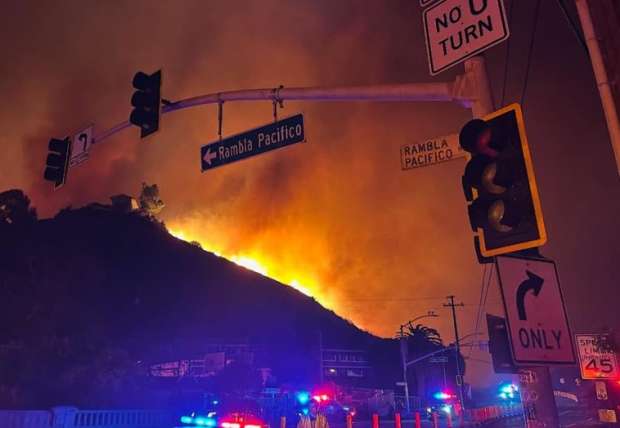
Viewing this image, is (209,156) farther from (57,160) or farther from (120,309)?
(120,309)

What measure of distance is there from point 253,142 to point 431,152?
3429 millimetres

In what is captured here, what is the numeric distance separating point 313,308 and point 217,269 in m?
33.8

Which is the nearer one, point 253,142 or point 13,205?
point 253,142

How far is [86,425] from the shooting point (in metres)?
22.2

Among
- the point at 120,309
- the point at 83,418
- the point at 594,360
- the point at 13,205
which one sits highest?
the point at 13,205

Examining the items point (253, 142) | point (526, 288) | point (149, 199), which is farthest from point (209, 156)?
point (149, 199)

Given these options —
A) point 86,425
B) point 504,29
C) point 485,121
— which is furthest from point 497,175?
point 86,425

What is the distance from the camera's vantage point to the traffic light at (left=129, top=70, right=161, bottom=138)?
9883mm

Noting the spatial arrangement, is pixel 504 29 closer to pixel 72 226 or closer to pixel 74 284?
pixel 74 284

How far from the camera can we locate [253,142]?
30.0 ft

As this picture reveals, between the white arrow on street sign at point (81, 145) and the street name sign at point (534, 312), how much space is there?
10.2 metres

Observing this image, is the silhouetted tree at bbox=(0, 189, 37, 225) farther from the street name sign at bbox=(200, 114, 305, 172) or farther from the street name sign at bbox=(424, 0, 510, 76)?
the street name sign at bbox=(424, 0, 510, 76)

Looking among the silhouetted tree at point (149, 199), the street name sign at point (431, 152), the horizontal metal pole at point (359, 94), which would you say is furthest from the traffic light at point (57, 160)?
the silhouetted tree at point (149, 199)

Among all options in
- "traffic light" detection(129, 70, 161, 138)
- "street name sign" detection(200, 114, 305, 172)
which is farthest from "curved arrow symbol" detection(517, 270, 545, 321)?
"traffic light" detection(129, 70, 161, 138)
